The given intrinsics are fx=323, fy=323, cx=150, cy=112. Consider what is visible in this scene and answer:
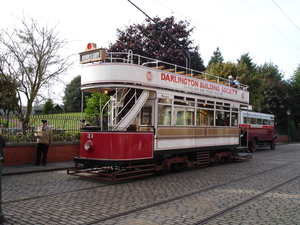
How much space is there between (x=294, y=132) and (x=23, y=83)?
38.5 meters

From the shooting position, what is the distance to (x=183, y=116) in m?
11.9

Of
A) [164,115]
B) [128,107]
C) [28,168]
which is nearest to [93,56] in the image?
[128,107]

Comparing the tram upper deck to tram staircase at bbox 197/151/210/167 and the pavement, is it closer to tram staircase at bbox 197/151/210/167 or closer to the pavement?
tram staircase at bbox 197/151/210/167

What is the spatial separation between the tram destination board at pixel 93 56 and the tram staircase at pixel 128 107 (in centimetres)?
139

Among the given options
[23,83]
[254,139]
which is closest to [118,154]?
[23,83]

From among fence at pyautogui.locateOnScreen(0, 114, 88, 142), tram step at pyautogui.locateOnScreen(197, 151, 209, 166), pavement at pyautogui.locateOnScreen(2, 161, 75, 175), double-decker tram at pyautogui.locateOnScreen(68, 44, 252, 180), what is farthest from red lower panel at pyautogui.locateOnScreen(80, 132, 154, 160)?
fence at pyautogui.locateOnScreen(0, 114, 88, 142)

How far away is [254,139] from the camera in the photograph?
80.2ft

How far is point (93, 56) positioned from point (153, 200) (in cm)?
506

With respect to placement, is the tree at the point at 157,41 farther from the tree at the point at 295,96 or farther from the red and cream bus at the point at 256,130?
the tree at the point at 295,96

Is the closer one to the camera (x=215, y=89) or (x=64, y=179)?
(x=64, y=179)

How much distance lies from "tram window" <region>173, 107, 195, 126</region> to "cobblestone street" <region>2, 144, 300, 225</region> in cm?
200

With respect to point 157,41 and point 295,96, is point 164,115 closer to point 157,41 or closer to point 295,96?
point 157,41

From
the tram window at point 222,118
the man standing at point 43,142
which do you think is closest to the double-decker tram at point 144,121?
the tram window at point 222,118

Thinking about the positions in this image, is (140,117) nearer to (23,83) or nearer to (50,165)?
(50,165)
